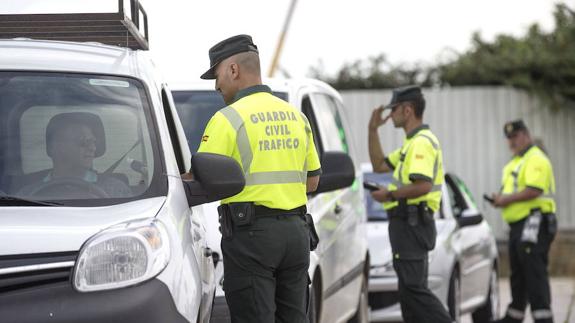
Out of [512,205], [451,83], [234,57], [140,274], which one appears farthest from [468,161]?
[140,274]

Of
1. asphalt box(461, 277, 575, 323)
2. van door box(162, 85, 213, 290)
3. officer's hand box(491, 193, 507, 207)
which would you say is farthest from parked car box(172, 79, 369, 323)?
asphalt box(461, 277, 575, 323)

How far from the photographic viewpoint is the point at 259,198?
241 inches

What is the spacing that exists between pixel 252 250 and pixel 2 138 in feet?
3.92

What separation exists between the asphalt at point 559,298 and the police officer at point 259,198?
6460 mm

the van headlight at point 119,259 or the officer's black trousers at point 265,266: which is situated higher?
the van headlight at point 119,259

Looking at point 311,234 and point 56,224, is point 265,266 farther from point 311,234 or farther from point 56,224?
point 56,224

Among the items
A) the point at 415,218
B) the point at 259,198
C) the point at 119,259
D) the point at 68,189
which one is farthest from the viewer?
the point at 415,218

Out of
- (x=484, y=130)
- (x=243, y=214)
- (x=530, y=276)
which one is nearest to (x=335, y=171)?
(x=243, y=214)

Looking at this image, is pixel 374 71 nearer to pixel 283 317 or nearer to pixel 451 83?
pixel 451 83

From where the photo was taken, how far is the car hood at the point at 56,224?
4.87 metres

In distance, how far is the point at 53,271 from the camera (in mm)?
4824

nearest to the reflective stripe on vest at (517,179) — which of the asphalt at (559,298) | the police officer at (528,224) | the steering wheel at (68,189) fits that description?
the police officer at (528,224)

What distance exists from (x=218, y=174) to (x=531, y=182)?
6.97 meters

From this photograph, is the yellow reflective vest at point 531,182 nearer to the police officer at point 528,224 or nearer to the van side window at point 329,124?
the police officer at point 528,224
